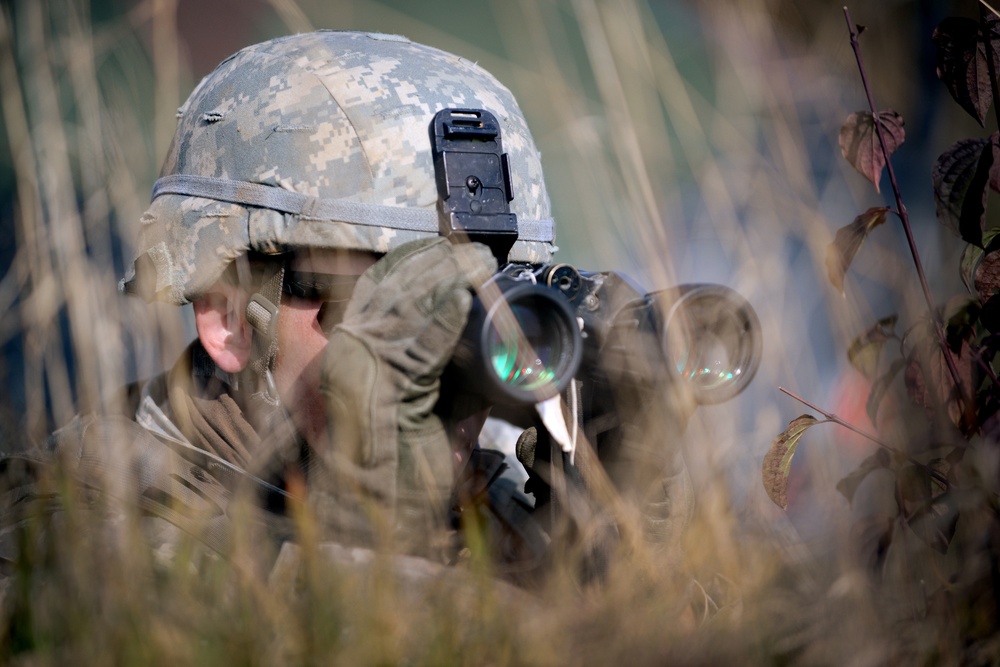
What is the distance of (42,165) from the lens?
7.99 ft

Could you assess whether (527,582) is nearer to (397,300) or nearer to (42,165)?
(397,300)

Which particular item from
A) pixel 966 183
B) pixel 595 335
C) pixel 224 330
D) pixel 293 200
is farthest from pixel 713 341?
pixel 224 330

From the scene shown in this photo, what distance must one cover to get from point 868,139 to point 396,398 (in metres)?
0.86

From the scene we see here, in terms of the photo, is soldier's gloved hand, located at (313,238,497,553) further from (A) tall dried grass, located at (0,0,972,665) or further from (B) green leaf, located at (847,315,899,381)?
(B) green leaf, located at (847,315,899,381)

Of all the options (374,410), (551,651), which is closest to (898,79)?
(374,410)

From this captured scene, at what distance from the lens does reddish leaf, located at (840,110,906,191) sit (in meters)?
1.51

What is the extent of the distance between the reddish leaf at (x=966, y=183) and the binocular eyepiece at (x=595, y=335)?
33cm

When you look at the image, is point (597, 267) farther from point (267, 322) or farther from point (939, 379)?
point (939, 379)

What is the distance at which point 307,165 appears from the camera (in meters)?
1.78

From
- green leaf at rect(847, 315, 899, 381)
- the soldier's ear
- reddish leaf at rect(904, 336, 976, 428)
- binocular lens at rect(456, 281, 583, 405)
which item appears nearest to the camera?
binocular lens at rect(456, 281, 583, 405)

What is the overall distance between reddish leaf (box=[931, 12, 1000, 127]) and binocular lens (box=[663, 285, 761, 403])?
1.49 ft

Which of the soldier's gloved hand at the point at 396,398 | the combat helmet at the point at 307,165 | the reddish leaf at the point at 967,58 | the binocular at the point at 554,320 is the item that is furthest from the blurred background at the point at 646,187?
the soldier's gloved hand at the point at 396,398

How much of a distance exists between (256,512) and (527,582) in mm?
481

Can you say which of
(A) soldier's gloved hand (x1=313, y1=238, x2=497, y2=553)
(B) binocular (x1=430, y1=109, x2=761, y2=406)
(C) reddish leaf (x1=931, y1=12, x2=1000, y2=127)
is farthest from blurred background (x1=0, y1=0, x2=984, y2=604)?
(A) soldier's gloved hand (x1=313, y1=238, x2=497, y2=553)
